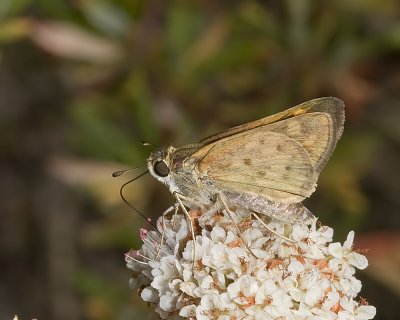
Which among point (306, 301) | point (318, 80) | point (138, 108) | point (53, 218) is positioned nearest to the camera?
point (306, 301)

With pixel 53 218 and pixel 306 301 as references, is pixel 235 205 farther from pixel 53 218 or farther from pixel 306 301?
pixel 53 218

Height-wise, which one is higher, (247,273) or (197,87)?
(197,87)

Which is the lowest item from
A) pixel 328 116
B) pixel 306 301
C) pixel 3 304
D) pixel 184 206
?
pixel 306 301

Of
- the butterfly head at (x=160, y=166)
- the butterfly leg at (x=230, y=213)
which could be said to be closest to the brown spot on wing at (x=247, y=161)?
the butterfly leg at (x=230, y=213)

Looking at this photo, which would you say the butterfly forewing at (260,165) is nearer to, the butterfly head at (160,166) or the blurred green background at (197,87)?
the butterfly head at (160,166)

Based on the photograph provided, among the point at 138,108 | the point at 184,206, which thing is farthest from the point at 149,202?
the point at 184,206

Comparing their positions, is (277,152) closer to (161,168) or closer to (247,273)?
(161,168)

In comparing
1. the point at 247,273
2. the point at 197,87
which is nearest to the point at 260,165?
the point at 247,273
